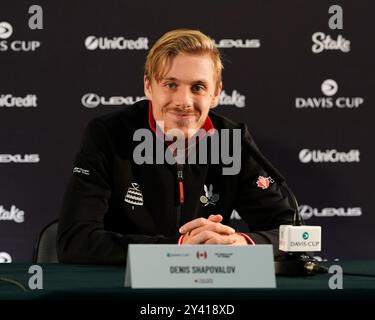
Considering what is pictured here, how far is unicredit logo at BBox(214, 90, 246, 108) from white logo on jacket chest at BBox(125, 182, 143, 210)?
61.0 inches

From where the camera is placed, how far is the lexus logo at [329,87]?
3.92 meters

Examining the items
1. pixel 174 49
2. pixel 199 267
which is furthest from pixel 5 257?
pixel 199 267

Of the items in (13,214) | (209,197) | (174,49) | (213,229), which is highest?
(174,49)

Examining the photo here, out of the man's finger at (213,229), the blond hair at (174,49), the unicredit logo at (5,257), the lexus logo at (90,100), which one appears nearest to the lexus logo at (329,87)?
the lexus logo at (90,100)

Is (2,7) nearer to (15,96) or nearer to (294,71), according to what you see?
(15,96)

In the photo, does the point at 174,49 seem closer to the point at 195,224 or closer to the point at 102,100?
the point at 195,224

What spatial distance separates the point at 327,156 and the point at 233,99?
58 centimetres

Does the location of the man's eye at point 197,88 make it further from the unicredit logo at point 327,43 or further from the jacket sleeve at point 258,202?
the unicredit logo at point 327,43

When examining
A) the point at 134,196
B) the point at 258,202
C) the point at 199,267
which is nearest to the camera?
the point at 199,267

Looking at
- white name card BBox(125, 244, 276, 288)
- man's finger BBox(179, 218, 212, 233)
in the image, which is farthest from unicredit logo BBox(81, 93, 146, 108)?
white name card BBox(125, 244, 276, 288)

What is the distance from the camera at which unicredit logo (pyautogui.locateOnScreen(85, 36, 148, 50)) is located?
388 cm

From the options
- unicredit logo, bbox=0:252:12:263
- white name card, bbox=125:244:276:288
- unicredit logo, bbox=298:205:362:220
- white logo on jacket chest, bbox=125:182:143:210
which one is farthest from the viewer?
unicredit logo, bbox=298:205:362:220

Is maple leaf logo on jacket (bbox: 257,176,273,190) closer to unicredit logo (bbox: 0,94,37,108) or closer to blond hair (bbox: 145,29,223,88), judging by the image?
blond hair (bbox: 145,29,223,88)

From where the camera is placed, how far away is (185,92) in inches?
96.2
